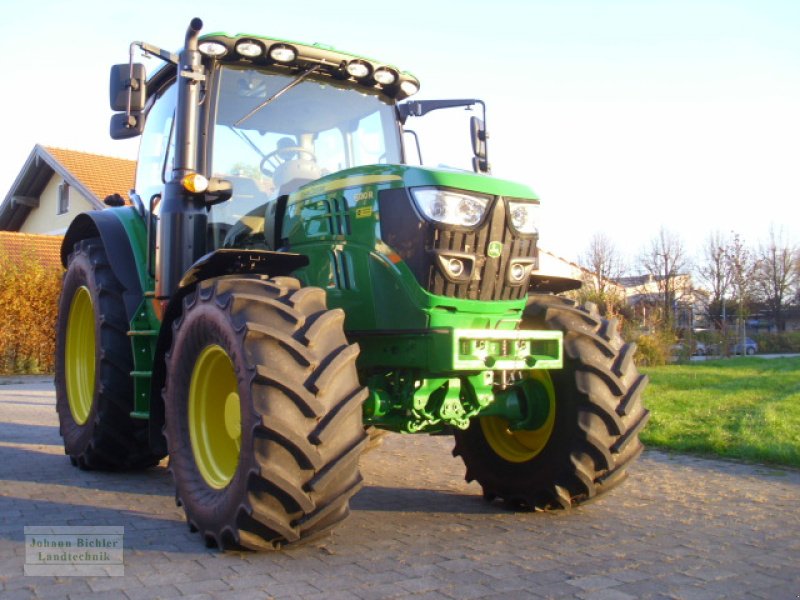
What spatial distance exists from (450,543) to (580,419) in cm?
111

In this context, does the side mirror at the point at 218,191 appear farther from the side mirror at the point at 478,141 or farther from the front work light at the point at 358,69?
the side mirror at the point at 478,141

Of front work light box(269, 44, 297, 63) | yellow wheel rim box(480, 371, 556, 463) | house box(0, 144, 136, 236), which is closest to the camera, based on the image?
yellow wheel rim box(480, 371, 556, 463)

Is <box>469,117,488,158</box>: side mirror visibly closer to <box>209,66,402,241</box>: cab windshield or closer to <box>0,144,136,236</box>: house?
<box>209,66,402,241</box>: cab windshield

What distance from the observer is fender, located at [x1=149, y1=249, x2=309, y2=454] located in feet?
15.5

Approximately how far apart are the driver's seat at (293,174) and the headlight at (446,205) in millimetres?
1348

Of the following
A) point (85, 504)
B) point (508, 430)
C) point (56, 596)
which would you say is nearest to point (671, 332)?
point (508, 430)

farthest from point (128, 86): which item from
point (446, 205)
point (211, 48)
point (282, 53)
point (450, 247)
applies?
point (450, 247)

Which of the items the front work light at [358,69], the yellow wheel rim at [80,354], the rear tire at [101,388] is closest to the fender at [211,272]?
the rear tire at [101,388]

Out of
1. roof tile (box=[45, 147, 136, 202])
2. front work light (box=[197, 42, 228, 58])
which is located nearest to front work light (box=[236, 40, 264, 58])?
front work light (box=[197, 42, 228, 58])

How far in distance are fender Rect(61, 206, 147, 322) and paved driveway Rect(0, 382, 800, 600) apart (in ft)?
4.65

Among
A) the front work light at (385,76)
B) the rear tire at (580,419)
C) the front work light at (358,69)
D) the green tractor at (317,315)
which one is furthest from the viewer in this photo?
the front work light at (385,76)

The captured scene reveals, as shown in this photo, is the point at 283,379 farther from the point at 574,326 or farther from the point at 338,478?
the point at 574,326

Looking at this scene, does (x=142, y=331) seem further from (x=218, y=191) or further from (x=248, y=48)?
(x=248, y=48)

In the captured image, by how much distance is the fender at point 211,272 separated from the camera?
4.72m
